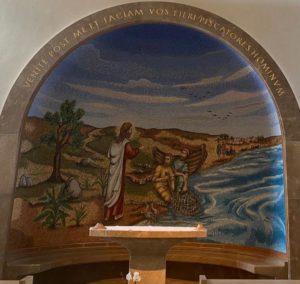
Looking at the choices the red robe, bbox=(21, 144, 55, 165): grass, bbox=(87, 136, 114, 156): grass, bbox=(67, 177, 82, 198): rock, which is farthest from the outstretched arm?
bbox=(21, 144, 55, 165): grass

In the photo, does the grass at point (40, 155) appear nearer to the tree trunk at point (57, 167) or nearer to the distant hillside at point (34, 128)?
the tree trunk at point (57, 167)

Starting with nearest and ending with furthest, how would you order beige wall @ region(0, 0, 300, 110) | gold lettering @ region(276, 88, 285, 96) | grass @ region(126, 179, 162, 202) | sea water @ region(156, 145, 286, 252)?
beige wall @ region(0, 0, 300, 110) → gold lettering @ region(276, 88, 285, 96) → sea water @ region(156, 145, 286, 252) → grass @ region(126, 179, 162, 202)

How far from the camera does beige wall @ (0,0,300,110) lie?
16.6ft

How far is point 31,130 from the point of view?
17.6ft

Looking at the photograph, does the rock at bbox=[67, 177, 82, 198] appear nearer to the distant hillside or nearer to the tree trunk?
the tree trunk

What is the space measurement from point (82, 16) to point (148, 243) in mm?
3592

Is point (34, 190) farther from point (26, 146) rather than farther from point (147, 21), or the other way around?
point (147, 21)

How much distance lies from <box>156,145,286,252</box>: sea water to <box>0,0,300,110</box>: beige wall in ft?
4.50

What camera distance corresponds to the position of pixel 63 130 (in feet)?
18.8

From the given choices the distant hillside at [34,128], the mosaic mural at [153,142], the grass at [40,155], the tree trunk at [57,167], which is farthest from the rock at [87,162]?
the distant hillside at [34,128]

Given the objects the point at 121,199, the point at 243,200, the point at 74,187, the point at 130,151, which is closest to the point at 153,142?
the point at 130,151

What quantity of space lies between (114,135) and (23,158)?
1.64m

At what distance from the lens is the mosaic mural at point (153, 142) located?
5.55 meters

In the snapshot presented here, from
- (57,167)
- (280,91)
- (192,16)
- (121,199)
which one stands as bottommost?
(121,199)
